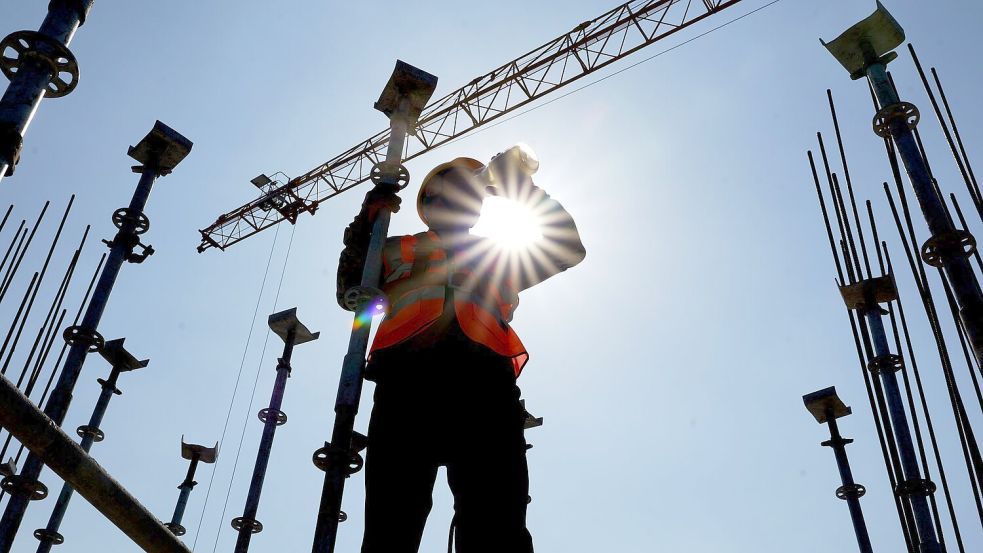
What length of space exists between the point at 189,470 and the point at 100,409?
9.51 ft

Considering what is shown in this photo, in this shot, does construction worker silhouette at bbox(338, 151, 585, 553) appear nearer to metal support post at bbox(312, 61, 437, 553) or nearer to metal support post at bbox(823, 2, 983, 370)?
metal support post at bbox(312, 61, 437, 553)

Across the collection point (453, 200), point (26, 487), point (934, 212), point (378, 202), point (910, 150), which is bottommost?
point (26, 487)

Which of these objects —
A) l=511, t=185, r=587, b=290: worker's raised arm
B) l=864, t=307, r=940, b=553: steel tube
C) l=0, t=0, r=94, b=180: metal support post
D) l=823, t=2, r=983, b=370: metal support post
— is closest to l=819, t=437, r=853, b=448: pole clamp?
l=864, t=307, r=940, b=553: steel tube

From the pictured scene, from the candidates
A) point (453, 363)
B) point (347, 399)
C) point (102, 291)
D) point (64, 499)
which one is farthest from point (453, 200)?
point (64, 499)

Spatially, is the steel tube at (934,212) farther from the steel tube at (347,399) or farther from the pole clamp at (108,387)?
the pole clamp at (108,387)

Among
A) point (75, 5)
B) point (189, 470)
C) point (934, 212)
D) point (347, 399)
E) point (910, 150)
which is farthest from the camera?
point (189, 470)

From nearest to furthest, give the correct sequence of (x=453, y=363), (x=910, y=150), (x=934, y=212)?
(x=453, y=363), (x=934, y=212), (x=910, y=150)

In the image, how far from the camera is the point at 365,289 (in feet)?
14.4

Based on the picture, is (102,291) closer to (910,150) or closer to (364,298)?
(364,298)

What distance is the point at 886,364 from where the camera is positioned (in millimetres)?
8219

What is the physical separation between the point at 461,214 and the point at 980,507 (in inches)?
189

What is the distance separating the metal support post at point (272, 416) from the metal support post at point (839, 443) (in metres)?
7.25

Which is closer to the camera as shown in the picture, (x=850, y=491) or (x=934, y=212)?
(x=934, y=212)

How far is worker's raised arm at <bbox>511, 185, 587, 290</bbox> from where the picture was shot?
15.6 ft
